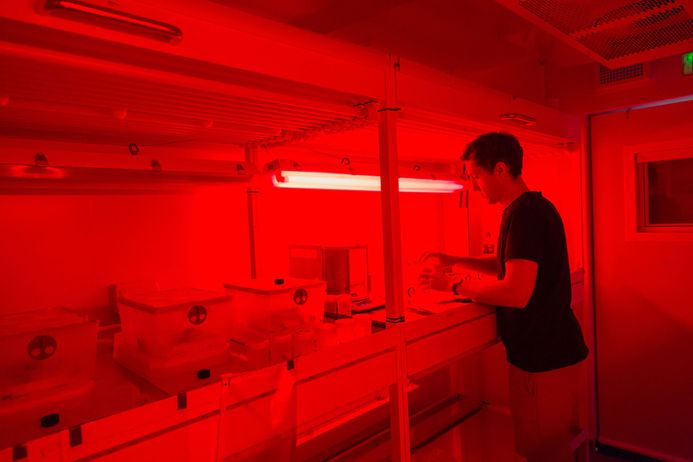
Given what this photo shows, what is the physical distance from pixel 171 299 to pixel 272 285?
0.34 m

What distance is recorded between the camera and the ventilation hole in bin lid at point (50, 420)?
993mm

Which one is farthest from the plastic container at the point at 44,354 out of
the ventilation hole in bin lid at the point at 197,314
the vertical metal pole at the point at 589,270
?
the vertical metal pole at the point at 589,270

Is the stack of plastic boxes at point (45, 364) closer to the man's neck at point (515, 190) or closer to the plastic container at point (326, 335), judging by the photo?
the plastic container at point (326, 335)

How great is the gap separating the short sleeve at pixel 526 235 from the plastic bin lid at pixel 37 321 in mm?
1347

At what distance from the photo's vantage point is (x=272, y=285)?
1.59m

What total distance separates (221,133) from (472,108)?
101cm

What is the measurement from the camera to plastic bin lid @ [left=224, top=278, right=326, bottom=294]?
152 cm

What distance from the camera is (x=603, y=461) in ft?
9.74

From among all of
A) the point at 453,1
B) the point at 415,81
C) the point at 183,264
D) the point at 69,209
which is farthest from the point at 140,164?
the point at 453,1

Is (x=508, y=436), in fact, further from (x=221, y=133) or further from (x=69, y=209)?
(x=69, y=209)

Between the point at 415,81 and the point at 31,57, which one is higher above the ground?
the point at 415,81

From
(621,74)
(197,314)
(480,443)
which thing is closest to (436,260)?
(197,314)

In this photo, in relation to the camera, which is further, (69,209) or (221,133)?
(221,133)

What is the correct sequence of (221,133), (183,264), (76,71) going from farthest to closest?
(183,264) → (221,133) → (76,71)
